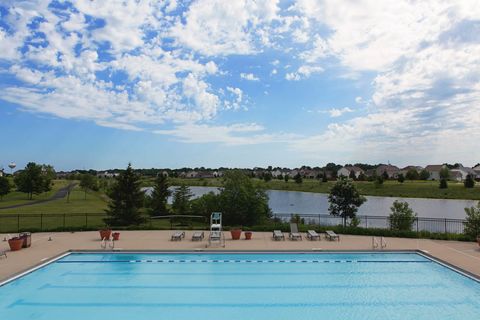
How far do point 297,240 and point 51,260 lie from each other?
1103cm

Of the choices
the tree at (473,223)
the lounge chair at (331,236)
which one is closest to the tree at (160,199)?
the lounge chair at (331,236)

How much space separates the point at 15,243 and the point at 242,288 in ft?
34.1

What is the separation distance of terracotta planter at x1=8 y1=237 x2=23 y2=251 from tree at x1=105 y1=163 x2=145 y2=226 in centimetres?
971

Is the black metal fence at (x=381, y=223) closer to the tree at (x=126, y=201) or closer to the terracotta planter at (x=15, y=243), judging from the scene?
the tree at (x=126, y=201)

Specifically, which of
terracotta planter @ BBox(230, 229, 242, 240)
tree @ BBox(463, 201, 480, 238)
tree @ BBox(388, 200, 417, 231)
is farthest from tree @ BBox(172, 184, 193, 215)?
tree @ BBox(463, 201, 480, 238)

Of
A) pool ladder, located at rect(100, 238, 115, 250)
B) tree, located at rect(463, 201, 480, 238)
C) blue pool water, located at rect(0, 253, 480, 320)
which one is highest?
tree, located at rect(463, 201, 480, 238)

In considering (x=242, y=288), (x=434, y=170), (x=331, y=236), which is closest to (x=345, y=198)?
(x=331, y=236)

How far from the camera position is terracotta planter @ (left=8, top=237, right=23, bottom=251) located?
55.6 ft

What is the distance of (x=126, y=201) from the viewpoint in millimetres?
27766

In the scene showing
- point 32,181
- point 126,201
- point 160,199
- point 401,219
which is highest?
point 32,181

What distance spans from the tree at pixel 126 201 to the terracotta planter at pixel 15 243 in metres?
9.71

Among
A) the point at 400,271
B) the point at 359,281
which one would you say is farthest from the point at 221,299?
the point at 400,271

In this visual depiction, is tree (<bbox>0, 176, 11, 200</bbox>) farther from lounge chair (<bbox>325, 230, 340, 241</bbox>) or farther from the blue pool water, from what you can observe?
lounge chair (<bbox>325, 230, 340, 241</bbox>)

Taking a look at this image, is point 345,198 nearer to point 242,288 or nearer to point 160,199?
point 242,288
